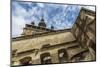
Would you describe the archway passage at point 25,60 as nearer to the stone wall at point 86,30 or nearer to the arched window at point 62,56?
the arched window at point 62,56

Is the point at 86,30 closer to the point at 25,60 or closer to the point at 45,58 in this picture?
the point at 45,58

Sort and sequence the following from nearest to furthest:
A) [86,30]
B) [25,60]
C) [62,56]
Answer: [25,60]
[62,56]
[86,30]

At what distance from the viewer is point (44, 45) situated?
96.0 inches

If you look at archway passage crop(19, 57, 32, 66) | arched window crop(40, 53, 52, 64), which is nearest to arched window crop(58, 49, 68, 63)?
arched window crop(40, 53, 52, 64)

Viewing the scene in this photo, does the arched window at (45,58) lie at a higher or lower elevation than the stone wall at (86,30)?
lower

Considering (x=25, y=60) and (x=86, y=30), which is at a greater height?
(x=86, y=30)

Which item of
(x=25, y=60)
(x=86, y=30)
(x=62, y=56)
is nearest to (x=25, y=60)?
(x=25, y=60)

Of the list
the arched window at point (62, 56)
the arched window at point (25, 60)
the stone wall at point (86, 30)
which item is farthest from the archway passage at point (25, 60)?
the stone wall at point (86, 30)

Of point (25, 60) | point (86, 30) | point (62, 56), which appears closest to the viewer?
point (25, 60)

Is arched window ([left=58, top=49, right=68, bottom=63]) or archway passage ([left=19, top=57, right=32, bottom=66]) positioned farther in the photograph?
arched window ([left=58, top=49, right=68, bottom=63])

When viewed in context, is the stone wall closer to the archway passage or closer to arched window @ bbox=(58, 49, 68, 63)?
arched window @ bbox=(58, 49, 68, 63)

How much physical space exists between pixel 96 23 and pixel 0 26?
134 cm

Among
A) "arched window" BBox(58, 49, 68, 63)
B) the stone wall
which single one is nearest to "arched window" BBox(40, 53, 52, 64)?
"arched window" BBox(58, 49, 68, 63)

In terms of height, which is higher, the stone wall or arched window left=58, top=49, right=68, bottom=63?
the stone wall
